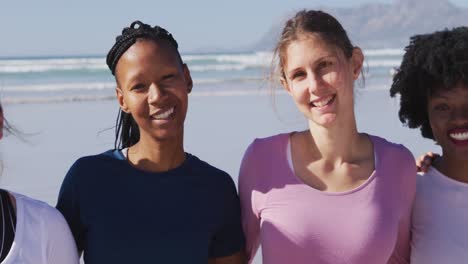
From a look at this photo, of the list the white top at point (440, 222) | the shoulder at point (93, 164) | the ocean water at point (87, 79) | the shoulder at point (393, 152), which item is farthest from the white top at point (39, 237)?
the ocean water at point (87, 79)

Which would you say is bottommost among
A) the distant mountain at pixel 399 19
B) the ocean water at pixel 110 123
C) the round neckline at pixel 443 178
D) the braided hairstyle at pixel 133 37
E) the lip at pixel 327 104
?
the distant mountain at pixel 399 19

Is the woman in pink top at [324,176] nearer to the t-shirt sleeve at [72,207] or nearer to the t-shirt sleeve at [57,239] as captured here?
the t-shirt sleeve at [72,207]

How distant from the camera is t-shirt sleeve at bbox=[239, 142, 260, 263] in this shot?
129 inches

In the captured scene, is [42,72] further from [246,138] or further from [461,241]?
[461,241]

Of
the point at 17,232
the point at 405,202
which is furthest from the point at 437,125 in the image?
the point at 17,232

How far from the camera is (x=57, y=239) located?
8.92 ft

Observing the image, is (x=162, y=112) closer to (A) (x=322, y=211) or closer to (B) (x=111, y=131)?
(A) (x=322, y=211)

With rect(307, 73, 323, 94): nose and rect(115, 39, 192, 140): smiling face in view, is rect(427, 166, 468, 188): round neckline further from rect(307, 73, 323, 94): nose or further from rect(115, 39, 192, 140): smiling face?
rect(115, 39, 192, 140): smiling face

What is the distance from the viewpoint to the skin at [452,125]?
3.42 m

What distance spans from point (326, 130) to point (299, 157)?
17cm

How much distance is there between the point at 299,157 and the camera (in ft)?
10.8

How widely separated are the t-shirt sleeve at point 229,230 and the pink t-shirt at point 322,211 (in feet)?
0.25

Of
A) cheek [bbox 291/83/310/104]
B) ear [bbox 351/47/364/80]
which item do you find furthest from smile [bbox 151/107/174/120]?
ear [bbox 351/47/364/80]

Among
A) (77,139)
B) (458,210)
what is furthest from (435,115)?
(77,139)
